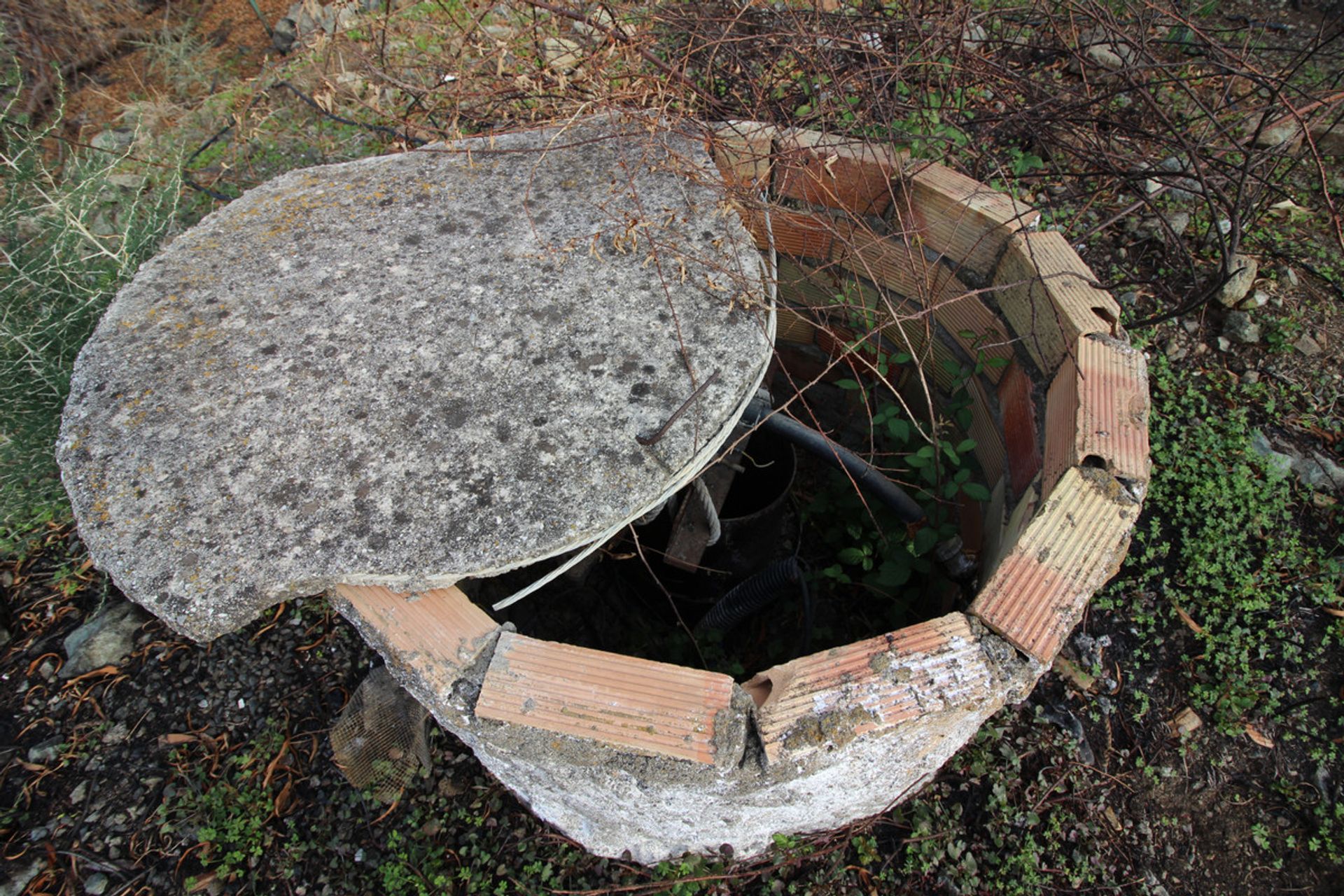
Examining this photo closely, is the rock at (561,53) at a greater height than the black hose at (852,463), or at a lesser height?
greater

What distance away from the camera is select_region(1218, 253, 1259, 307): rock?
9.12 ft

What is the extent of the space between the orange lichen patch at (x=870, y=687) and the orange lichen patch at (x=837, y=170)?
1.32 metres

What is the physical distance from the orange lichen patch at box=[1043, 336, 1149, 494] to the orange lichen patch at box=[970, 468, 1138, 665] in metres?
0.05

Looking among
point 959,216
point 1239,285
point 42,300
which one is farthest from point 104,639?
point 1239,285

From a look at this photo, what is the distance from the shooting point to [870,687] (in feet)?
4.50

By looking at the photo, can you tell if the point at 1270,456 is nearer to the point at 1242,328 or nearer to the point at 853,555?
the point at 1242,328

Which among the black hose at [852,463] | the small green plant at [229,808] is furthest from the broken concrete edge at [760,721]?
the small green plant at [229,808]

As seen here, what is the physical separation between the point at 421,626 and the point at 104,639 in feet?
5.91

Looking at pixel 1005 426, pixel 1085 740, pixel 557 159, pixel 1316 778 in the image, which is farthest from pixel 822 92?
pixel 1316 778

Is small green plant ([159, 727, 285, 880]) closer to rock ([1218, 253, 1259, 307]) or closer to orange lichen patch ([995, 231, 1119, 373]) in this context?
orange lichen patch ([995, 231, 1119, 373])

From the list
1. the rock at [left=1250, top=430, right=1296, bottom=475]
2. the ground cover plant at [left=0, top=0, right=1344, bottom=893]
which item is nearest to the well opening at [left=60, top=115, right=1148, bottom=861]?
the ground cover plant at [left=0, top=0, right=1344, bottom=893]

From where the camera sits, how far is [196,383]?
1.61 metres

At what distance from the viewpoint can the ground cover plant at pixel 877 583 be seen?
200 centimetres

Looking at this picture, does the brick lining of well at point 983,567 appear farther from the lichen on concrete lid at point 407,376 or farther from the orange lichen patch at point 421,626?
the lichen on concrete lid at point 407,376
